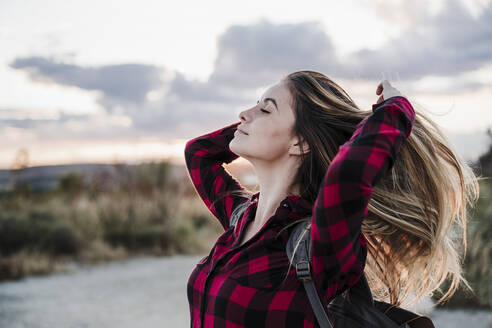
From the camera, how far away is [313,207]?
1863mm

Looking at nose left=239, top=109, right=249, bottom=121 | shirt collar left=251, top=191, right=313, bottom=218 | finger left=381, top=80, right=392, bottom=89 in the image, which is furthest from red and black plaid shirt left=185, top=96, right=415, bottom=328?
nose left=239, top=109, right=249, bottom=121

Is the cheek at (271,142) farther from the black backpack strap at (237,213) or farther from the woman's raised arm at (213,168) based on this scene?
the woman's raised arm at (213,168)

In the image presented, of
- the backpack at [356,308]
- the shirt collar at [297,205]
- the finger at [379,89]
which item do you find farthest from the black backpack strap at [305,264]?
the finger at [379,89]

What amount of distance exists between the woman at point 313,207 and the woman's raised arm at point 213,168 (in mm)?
290

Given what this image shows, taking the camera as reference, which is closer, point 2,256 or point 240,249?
point 240,249

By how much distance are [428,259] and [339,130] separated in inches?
24.6

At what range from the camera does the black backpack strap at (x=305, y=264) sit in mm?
1692

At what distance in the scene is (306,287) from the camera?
1.71 m

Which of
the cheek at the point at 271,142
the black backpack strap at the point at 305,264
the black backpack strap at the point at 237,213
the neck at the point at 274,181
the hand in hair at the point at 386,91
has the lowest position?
the black backpack strap at the point at 305,264

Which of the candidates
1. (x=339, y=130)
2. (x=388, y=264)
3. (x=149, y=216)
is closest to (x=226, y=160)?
(x=339, y=130)

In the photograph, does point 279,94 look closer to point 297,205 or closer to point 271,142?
point 271,142

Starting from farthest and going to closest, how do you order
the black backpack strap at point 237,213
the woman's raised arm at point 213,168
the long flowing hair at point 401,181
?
the woman's raised arm at point 213,168 → the black backpack strap at point 237,213 → the long flowing hair at point 401,181

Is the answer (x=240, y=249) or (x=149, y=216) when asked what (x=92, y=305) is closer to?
(x=149, y=216)

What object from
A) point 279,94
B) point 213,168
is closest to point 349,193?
point 279,94
